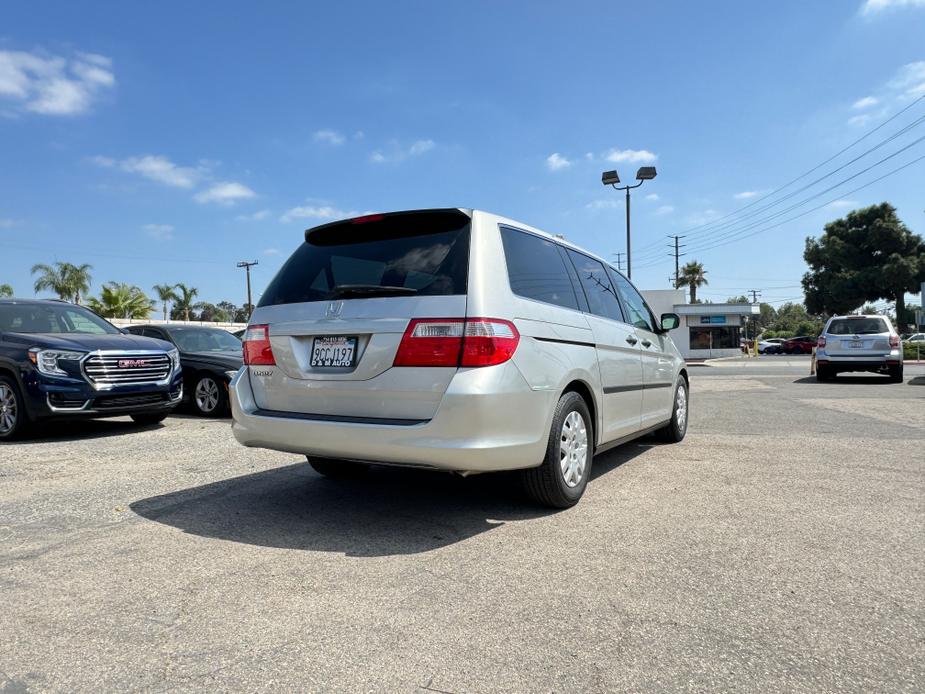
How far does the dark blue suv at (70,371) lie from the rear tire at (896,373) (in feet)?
49.6

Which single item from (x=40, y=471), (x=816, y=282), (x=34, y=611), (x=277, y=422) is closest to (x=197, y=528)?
(x=277, y=422)

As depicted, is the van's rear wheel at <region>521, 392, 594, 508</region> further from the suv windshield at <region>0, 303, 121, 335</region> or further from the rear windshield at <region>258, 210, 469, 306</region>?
the suv windshield at <region>0, 303, 121, 335</region>

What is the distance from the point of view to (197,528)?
373 cm

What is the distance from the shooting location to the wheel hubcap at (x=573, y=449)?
399 cm

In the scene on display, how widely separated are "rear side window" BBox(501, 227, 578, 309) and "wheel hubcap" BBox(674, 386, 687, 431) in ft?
8.89

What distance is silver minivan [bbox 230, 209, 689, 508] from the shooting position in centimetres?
340

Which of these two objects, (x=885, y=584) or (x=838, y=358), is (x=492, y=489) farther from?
(x=838, y=358)

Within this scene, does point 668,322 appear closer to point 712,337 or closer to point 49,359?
point 49,359

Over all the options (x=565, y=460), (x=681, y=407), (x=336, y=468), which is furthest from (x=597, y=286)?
(x=336, y=468)

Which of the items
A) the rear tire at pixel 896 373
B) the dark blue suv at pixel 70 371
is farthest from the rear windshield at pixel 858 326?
the dark blue suv at pixel 70 371

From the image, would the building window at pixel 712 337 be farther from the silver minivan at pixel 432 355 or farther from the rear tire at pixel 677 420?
the silver minivan at pixel 432 355

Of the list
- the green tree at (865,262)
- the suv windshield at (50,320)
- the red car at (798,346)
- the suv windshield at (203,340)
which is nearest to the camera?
the suv windshield at (50,320)

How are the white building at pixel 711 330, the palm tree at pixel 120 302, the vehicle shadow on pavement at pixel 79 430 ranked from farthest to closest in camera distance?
the white building at pixel 711 330, the palm tree at pixel 120 302, the vehicle shadow on pavement at pixel 79 430

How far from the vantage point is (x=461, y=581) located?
9.49 ft
